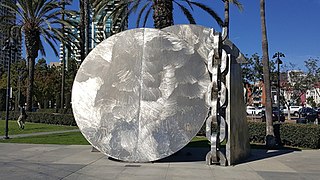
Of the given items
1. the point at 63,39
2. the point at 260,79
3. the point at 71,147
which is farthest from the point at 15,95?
the point at 71,147

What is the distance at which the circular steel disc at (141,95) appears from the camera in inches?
415

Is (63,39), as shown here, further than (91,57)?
Yes

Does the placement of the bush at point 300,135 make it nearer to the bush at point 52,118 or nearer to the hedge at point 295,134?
the hedge at point 295,134

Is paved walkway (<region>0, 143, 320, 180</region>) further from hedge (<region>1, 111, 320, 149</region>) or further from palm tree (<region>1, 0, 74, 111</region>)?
palm tree (<region>1, 0, 74, 111</region>)

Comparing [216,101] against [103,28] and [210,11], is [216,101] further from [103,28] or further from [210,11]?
[103,28]

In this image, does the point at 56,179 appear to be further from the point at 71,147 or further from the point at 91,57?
the point at 71,147

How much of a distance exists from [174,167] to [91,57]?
14.8ft

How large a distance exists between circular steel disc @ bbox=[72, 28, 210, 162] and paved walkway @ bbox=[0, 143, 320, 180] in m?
0.61

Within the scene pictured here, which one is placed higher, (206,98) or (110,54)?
(110,54)

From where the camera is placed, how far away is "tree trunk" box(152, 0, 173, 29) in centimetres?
1875

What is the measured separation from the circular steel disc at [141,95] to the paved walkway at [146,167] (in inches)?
24.1

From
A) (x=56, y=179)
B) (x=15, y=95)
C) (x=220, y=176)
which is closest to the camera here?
(x=56, y=179)

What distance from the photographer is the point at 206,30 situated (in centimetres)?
1270

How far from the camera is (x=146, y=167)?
9883mm
